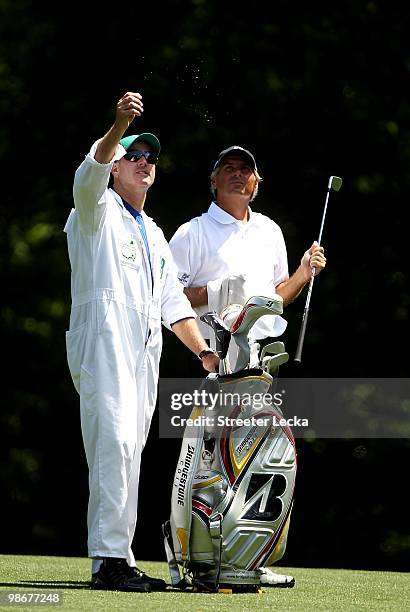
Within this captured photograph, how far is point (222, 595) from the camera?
453cm

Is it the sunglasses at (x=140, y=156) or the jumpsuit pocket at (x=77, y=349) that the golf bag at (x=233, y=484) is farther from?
the sunglasses at (x=140, y=156)

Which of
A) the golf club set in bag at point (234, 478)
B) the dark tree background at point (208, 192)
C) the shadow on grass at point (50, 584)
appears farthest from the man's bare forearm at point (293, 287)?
the dark tree background at point (208, 192)

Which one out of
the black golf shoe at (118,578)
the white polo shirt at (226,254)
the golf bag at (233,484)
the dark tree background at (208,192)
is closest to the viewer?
the black golf shoe at (118,578)

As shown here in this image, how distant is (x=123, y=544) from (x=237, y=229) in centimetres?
149

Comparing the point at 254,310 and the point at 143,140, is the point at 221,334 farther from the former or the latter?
the point at 143,140

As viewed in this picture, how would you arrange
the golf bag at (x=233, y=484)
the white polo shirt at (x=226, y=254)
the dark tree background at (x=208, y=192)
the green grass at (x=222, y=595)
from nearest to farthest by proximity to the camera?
the green grass at (x=222, y=595)
the golf bag at (x=233, y=484)
the white polo shirt at (x=226, y=254)
the dark tree background at (x=208, y=192)

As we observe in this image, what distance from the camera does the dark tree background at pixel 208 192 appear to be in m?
9.13

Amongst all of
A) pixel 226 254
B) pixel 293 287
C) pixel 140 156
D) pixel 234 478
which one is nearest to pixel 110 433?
pixel 234 478

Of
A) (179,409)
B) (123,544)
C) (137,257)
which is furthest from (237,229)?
(179,409)

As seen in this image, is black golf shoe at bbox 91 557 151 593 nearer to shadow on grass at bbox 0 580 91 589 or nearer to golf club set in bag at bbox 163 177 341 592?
shadow on grass at bbox 0 580 91 589

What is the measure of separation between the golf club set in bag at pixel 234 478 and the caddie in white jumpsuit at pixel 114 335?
0.14 metres

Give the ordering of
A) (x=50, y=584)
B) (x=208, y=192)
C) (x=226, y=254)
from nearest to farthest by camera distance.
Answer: (x=50, y=584) → (x=226, y=254) → (x=208, y=192)

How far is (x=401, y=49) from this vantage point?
924cm

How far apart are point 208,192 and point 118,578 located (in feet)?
16.7
